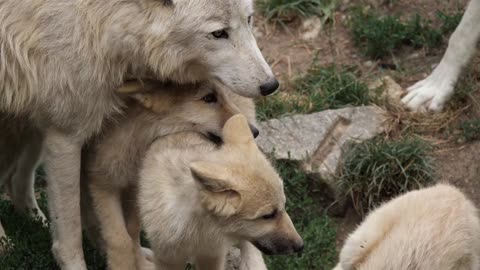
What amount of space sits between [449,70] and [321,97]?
107 cm

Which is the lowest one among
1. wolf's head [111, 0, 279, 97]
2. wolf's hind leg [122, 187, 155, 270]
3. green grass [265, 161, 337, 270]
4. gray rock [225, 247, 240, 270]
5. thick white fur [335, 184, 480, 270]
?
green grass [265, 161, 337, 270]

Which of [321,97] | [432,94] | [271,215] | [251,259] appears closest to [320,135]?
[321,97]

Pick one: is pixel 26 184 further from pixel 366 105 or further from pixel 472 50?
pixel 472 50

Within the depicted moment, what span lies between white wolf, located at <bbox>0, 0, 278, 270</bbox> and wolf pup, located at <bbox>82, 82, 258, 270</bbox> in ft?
0.37

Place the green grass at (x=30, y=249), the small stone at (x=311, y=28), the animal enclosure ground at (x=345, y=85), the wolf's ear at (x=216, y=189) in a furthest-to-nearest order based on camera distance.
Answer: the small stone at (x=311, y=28)
the animal enclosure ground at (x=345, y=85)
the green grass at (x=30, y=249)
the wolf's ear at (x=216, y=189)

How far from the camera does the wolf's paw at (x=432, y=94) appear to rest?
8.02m

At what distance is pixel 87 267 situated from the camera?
21.6 feet

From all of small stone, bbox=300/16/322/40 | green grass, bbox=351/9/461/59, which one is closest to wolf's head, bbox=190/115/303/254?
green grass, bbox=351/9/461/59

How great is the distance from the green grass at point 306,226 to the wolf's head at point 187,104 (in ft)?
4.53

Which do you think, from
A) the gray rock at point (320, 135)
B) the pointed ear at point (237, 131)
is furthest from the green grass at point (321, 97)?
the pointed ear at point (237, 131)

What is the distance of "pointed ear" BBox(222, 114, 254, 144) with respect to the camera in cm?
544

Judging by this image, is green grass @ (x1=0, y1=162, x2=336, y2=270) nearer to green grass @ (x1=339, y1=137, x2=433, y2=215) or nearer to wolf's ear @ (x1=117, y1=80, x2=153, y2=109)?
green grass @ (x1=339, y1=137, x2=433, y2=215)

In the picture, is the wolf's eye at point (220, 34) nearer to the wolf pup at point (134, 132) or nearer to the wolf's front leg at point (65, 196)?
the wolf pup at point (134, 132)

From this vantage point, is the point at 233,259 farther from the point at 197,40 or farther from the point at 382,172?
the point at 197,40
